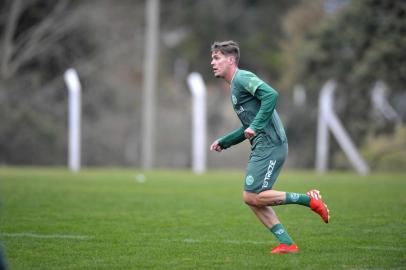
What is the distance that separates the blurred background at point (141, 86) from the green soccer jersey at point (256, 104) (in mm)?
22149

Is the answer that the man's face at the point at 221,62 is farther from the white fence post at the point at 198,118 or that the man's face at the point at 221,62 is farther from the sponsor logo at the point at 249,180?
the white fence post at the point at 198,118

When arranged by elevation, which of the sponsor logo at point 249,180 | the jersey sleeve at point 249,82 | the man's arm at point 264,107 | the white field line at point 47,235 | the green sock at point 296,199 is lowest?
the white field line at point 47,235

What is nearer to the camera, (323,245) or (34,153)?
(323,245)

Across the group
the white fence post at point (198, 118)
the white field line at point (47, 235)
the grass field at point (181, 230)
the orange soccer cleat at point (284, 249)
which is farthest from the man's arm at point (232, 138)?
the white fence post at point (198, 118)

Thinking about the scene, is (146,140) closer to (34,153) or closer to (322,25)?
(34,153)

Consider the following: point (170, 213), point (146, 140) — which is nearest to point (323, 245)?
point (170, 213)

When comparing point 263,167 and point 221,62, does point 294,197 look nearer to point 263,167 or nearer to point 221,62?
point 263,167

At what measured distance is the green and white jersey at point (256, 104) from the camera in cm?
800

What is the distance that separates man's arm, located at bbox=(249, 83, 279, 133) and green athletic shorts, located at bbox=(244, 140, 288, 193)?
1.10 feet

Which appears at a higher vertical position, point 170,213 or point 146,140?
point 146,140

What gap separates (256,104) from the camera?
27.3 feet

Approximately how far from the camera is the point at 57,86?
36562mm

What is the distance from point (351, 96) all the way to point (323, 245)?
25047 mm

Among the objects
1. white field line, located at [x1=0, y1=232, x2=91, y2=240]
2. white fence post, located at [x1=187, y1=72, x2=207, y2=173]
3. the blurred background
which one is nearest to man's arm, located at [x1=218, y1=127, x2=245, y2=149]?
white field line, located at [x1=0, y1=232, x2=91, y2=240]
